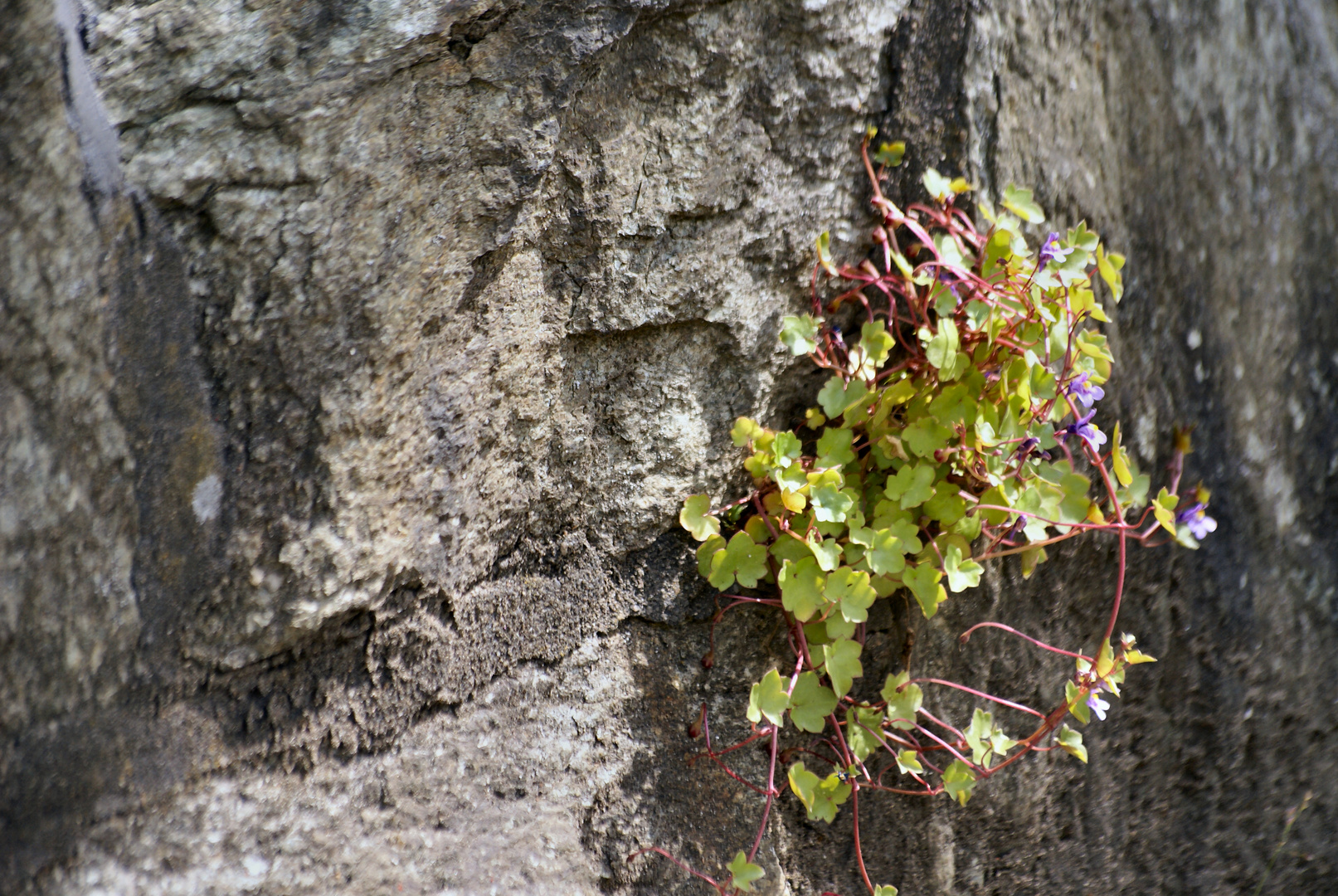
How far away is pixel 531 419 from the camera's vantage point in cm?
121

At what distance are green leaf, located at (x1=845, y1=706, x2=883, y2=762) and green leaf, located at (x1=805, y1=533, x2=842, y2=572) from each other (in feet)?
0.83

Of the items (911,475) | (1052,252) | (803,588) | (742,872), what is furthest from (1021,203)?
(742,872)

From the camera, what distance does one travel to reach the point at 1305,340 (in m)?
1.76

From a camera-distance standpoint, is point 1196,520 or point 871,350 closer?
point 871,350

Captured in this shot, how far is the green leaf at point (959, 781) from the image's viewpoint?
4.14ft

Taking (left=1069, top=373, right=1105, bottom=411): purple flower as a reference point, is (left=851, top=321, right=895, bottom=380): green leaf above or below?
below

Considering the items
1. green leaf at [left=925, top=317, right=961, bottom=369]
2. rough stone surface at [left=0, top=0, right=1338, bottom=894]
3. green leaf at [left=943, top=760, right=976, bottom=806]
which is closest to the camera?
rough stone surface at [left=0, top=0, right=1338, bottom=894]

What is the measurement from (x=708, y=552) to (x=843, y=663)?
0.83ft

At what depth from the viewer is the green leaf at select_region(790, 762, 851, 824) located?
4.06 feet

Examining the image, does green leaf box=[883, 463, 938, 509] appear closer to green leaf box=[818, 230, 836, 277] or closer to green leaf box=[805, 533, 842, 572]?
green leaf box=[805, 533, 842, 572]

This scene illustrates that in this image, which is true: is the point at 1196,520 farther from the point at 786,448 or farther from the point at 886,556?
the point at 786,448

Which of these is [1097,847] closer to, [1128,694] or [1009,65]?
[1128,694]

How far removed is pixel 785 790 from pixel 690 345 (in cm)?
74

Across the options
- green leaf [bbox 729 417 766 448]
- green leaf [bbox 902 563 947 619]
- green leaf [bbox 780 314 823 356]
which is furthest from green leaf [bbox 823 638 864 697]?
green leaf [bbox 780 314 823 356]
